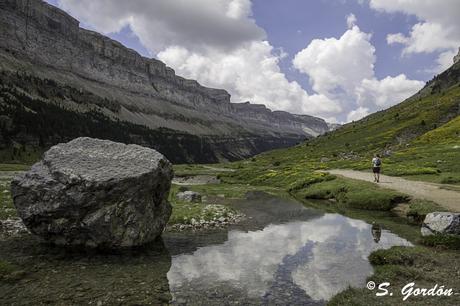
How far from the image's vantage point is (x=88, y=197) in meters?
18.9

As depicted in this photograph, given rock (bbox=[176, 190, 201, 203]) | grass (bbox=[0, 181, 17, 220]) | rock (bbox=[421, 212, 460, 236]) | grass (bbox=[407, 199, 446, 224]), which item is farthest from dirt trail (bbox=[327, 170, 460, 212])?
grass (bbox=[0, 181, 17, 220])

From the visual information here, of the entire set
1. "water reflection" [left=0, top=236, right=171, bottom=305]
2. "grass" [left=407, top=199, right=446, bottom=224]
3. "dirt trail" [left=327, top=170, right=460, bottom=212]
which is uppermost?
"dirt trail" [left=327, top=170, right=460, bottom=212]

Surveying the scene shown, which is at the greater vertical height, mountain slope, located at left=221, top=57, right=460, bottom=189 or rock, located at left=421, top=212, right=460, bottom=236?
mountain slope, located at left=221, top=57, right=460, bottom=189

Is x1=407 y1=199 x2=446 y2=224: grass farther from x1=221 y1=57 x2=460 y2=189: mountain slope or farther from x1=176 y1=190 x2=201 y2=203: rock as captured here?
x1=176 y1=190 x2=201 y2=203: rock

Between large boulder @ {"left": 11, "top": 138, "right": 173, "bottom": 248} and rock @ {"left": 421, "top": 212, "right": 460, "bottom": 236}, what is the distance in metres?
17.2

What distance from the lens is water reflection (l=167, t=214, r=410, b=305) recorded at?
1474 centimetres

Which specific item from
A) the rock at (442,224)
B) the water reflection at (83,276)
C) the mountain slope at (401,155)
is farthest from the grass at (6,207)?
the mountain slope at (401,155)

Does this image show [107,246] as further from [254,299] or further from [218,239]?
[254,299]

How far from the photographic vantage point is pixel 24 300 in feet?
43.8

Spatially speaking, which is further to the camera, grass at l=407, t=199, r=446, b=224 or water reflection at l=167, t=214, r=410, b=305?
grass at l=407, t=199, r=446, b=224

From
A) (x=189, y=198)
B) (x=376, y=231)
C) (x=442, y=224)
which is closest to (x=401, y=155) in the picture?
(x=189, y=198)

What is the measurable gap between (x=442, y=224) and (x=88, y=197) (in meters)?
20.6

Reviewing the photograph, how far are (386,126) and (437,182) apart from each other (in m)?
110

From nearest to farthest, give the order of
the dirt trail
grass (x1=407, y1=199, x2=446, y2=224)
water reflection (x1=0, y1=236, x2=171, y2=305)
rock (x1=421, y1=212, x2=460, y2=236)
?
1. water reflection (x1=0, y1=236, x2=171, y2=305)
2. rock (x1=421, y1=212, x2=460, y2=236)
3. grass (x1=407, y1=199, x2=446, y2=224)
4. the dirt trail
